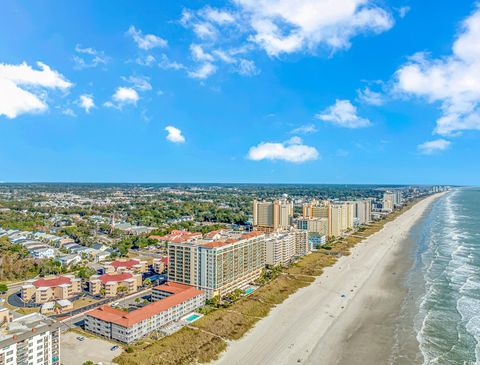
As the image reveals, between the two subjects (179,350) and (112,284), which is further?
(112,284)

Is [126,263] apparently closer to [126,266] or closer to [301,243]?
[126,266]

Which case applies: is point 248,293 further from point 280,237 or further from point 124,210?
point 124,210

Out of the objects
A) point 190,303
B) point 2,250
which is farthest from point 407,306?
point 2,250

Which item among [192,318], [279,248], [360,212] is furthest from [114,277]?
[360,212]

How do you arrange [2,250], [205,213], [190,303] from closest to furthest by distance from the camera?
1. [190,303]
2. [2,250]
3. [205,213]

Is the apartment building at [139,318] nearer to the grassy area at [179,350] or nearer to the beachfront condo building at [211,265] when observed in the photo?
the grassy area at [179,350]

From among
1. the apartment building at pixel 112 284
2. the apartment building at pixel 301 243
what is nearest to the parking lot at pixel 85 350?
the apartment building at pixel 112 284
